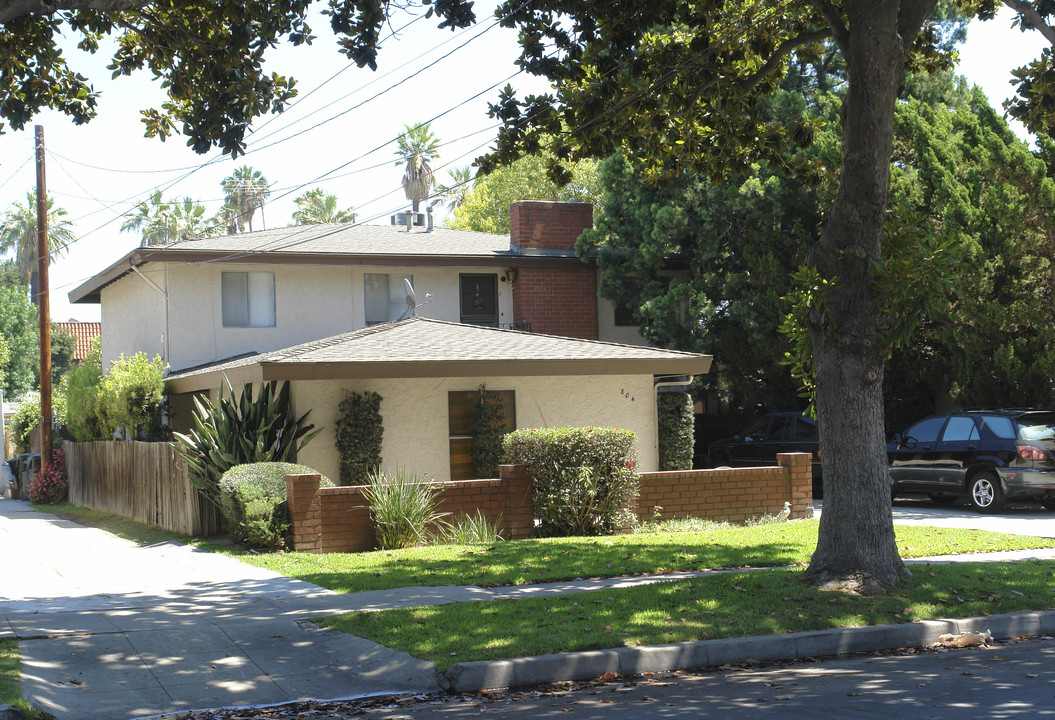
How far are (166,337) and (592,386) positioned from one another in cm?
967

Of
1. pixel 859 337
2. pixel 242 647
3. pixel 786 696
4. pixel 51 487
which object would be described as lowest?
pixel 786 696

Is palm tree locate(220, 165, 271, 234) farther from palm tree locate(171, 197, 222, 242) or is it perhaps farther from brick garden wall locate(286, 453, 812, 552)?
brick garden wall locate(286, 453, 812, 552)

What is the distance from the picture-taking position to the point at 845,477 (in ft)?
32.2

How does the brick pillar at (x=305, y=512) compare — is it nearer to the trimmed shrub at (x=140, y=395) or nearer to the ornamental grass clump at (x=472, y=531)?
the ornamental grass clump at (x=472, y=531)

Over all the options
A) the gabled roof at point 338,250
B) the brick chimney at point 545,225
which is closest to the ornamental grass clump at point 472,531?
the gabled roof at point 338,250

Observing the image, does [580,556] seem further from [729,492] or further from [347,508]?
[729,492]

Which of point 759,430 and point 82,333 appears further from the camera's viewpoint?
point 82,333

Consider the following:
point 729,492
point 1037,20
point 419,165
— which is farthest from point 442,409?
point 419,165

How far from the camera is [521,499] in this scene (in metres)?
14.7

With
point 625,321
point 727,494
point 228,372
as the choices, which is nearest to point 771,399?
point 625,321

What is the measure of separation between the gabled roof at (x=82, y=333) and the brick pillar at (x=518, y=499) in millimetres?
44296

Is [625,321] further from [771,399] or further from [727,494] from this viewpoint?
[727,494]

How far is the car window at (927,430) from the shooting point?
61.9 feet

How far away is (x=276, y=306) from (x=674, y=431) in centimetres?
933
